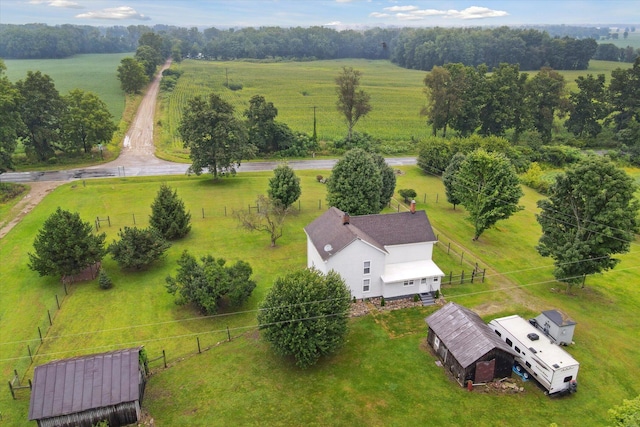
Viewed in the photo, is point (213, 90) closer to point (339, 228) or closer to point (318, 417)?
point (339, 228)

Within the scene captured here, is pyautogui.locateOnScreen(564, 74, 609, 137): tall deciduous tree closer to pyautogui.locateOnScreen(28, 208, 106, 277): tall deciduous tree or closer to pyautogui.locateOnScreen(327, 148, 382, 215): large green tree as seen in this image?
pyautogui.locateOnScreen(327, 148, 382, 215): large green tree

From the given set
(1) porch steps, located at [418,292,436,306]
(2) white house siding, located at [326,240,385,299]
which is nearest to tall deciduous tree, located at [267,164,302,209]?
(2) white house siding, located at [326,240,385,299]

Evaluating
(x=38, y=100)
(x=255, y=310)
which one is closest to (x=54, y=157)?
(x=38, y=100)

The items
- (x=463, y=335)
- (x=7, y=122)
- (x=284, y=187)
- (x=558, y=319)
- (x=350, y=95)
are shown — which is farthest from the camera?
(x=350, y=95)

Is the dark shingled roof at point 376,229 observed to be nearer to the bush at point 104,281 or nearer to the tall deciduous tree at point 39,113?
the bush at point 104,281

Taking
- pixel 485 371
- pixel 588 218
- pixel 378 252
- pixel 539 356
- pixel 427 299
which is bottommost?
pixel 427 299

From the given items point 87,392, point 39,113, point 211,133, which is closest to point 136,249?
point 87,392

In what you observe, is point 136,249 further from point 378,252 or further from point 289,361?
point 378,252
